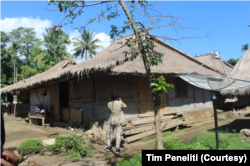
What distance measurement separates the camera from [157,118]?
396cm

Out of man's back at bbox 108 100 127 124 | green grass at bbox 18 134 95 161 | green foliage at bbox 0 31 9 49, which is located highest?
green foliage at bbox 0 31 9 49

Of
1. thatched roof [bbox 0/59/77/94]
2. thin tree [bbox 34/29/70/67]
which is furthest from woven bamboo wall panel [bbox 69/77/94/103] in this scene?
thin tree [bbox 34/29/70/67]

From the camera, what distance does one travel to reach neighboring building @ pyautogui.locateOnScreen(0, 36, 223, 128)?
278 inches

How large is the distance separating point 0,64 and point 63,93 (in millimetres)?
24697

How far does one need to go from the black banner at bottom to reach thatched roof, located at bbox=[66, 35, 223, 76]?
81.4 inches

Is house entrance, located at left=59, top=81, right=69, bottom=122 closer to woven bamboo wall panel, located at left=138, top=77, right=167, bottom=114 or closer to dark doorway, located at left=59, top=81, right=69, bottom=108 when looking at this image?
dark doorway, located at left=59, top=81, right=69, bottom=108

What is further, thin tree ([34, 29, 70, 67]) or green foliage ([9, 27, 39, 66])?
green foliage ([9, 27, 39, 66])

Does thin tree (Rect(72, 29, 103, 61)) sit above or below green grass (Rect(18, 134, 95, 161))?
above

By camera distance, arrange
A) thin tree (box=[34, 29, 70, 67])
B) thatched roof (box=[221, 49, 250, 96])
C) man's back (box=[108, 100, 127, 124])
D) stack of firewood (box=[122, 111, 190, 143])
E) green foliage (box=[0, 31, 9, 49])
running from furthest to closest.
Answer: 1. green foliage (box=[0, 31, 9, 49])
2. thin tree (box=[34, 29, 70, 67])
3. thatched roof (box=[221, 49, 250, 96])
4. stack of firewood (box=[122, 111, 190, 143])
5. man's back (box=[108, 100, 127, 124])

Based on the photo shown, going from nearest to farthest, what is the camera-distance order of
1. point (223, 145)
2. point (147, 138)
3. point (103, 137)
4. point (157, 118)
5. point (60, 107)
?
point (157, 118)
point (223, 145)
point (103, 137)
point (147, 138)
point (60, 107)

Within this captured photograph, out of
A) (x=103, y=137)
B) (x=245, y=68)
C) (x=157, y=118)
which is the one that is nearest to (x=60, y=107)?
(x=103, y=137)

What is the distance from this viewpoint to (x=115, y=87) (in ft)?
25.3

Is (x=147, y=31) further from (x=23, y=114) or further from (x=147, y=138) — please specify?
(x=23, y=114)

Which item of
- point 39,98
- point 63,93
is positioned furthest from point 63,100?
point 39,98
